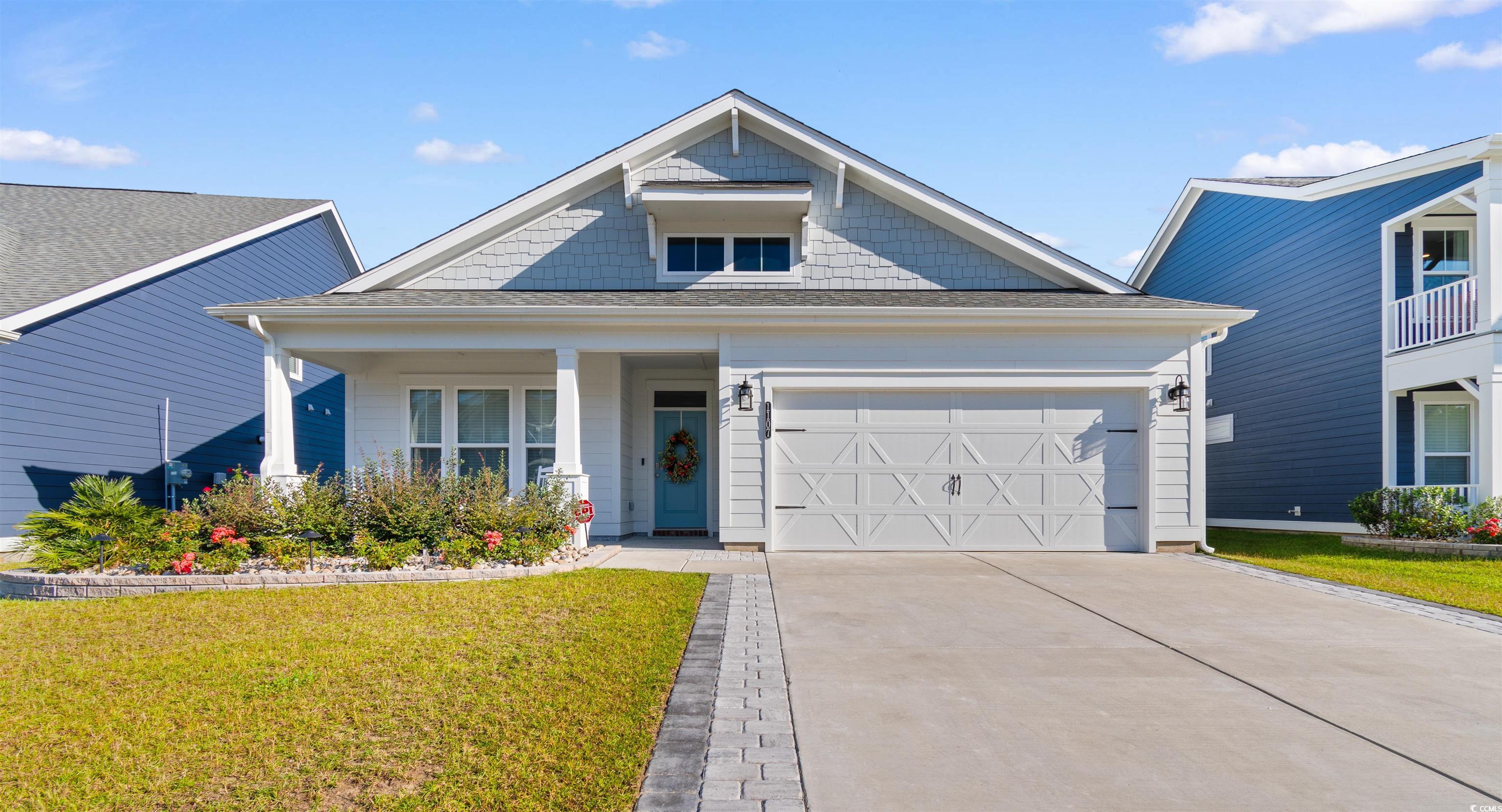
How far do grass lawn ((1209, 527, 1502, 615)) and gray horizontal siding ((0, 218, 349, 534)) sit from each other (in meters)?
16.2

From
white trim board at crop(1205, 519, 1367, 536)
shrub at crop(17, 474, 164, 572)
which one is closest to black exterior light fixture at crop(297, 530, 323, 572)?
shrub at crop(17, 474, 164, 572)

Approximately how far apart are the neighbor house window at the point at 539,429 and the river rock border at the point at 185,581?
428cm

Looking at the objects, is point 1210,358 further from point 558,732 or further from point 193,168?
point 193,168

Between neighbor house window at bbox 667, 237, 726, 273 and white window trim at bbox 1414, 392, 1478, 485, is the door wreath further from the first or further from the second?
white window trim at bbox 1414, 392, 1478, 485

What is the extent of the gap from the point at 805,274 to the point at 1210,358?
10762mm

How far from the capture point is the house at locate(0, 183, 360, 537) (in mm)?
11961

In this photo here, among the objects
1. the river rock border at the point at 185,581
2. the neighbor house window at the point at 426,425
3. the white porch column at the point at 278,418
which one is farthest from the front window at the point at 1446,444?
the white porch column at the point at 278,418

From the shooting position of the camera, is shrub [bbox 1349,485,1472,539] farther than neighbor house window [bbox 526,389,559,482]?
No

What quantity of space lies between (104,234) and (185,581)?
10.7m

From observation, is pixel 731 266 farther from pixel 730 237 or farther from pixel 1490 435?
pixel 1490 435

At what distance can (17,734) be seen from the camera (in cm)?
389

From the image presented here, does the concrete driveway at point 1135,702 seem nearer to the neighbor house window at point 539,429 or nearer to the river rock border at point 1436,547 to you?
the river rock border at point 1436,547

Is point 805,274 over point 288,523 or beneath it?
over

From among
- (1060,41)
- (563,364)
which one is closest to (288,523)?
(563,364)
